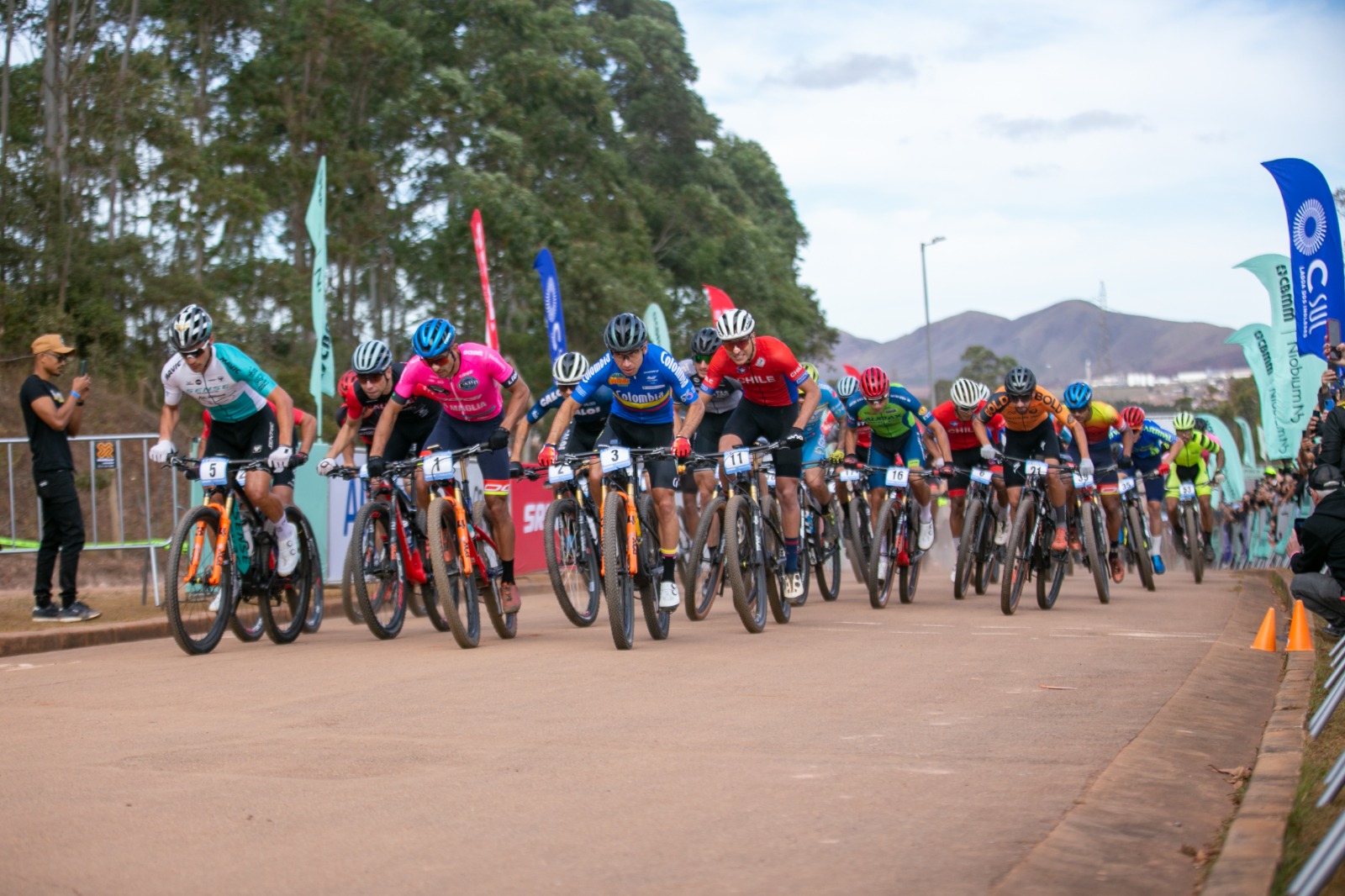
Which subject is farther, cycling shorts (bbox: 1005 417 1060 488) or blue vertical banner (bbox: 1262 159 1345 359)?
blue vertical banner (bbox: 1262 159 1345 359)

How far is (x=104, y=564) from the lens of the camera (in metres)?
17.6

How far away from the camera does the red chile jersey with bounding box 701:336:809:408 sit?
11281mm

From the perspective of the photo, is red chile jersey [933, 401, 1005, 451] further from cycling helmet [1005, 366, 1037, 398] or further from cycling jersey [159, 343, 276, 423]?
cycling jersey [159, 343, 276, 423]

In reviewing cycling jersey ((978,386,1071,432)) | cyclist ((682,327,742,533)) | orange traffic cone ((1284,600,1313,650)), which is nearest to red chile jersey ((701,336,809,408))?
cyclist ((682,327,742,533))

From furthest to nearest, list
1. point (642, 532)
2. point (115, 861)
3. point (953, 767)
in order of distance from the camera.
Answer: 1. point (642, 532)
2. point (953, 767)
3. point (115, 861)

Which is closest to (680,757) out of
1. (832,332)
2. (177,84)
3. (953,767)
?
(953,767)

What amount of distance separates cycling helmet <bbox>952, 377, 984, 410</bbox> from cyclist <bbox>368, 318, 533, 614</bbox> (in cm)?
506

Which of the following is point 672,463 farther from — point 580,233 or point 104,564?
point 580,233

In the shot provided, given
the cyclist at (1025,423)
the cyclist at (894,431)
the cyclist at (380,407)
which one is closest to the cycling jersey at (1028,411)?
the cyclist at (1025,423)

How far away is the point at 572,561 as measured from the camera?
1022 centimetres

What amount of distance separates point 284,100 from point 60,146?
639 centimetres

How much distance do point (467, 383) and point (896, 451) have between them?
5111 mm

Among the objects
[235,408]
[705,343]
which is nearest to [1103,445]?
[705,343]

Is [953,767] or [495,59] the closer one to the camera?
[953,767]
